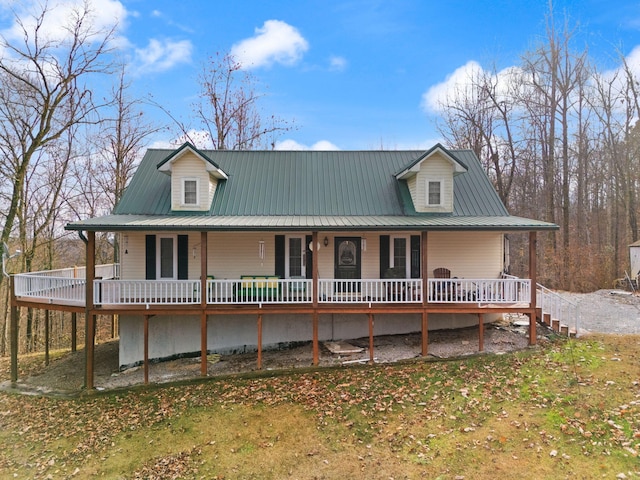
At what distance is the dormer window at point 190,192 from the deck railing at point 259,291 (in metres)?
3.29

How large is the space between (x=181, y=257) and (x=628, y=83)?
3229cm

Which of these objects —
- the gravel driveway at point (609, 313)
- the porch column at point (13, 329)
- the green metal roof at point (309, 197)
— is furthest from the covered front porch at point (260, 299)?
the gravel driveway at point (609, 313)

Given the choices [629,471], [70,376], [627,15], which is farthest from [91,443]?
[627,15]

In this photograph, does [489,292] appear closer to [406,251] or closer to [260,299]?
[406,251]

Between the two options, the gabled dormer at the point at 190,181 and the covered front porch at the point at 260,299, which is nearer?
the covered front porch at the point at 260,299

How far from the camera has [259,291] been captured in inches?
504

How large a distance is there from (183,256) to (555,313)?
14.3 meters

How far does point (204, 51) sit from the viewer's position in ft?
88.9

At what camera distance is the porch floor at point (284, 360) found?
1249cm

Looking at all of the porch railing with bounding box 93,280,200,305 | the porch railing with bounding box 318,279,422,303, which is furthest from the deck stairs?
the porch railing with bounding box 93,280,200,305

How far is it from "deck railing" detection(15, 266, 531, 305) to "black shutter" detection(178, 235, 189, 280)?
118cm

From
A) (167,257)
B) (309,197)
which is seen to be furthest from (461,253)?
(167,257)

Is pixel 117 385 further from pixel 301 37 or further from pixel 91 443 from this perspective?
pixel 301 37

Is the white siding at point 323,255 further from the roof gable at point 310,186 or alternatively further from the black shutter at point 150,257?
the roof gable at point 310,186
